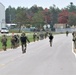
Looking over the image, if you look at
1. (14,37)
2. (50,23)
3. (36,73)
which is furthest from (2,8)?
Result: (36,73)

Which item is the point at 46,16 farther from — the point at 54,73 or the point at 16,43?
the point at 54,73

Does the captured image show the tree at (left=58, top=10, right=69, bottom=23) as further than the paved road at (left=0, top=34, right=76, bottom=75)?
Yes

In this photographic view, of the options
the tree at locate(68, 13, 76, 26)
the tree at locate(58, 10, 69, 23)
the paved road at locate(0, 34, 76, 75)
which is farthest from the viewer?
the tree at locate(58, 10, 69, 23)

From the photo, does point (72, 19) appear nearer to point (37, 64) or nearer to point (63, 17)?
point (63, 17)

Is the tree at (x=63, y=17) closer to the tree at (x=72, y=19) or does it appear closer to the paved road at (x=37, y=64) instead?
the tree at (x=72, y=19)

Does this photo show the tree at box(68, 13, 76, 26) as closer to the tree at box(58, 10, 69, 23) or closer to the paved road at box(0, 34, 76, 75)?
the tree at box(58, 10, 69, 23)

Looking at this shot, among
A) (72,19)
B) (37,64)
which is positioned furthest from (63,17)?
(37,64)

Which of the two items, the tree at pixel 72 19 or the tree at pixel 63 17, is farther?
the tree at pixel 63 17

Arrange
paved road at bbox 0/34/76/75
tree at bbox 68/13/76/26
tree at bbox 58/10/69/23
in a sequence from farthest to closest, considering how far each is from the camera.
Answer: tree at bbox 58/10/69/23, tree at bbox 68/13/76/26, paved road at bbox 0/34/76/75

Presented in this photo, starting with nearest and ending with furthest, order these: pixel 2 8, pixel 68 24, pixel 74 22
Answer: pixel 2 8 → pixel 74 22 → pixel 68 24

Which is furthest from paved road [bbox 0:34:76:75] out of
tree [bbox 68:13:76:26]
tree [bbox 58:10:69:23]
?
tree [bbox 58:10:69:23]

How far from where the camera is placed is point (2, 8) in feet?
435

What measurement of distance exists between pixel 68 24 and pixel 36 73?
167m

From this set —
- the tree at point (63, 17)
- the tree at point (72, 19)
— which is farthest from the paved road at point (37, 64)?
the tree at point (63, 17)
